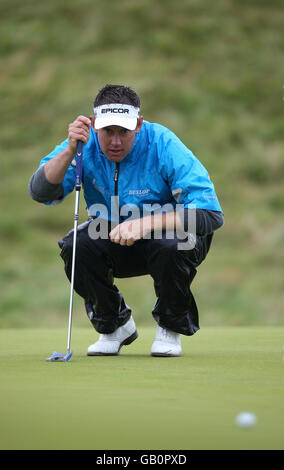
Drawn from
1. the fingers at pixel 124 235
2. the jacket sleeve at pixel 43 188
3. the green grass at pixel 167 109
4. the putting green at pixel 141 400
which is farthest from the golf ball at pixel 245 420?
the green grass at pixel 167 109

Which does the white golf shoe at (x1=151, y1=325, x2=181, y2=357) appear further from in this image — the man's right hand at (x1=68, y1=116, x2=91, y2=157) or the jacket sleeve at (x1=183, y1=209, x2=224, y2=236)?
the man's right hand at (x1=68, y1=116, x2=91, y2=157)

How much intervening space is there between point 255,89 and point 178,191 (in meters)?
14.0

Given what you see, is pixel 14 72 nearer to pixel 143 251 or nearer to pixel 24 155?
pixel 24 155

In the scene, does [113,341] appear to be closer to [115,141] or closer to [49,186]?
[49,186]

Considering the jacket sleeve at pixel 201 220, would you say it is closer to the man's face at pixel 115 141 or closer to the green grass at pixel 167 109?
the man's face at pixel 115 141

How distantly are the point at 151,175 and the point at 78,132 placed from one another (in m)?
0.37

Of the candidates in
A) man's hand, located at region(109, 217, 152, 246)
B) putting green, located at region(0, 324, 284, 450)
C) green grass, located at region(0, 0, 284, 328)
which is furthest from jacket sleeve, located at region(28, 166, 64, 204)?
green grass, located at region(0, 0, 284, 328)

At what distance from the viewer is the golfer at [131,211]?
3.57m

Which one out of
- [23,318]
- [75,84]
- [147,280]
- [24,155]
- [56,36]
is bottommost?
[23,318]

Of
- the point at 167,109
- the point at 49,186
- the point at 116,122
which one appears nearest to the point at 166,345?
the point at 49,186

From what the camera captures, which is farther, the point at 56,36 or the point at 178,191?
the point at 56,36

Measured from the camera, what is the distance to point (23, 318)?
35.2ft

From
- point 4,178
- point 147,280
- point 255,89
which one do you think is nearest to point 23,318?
point 147,280
